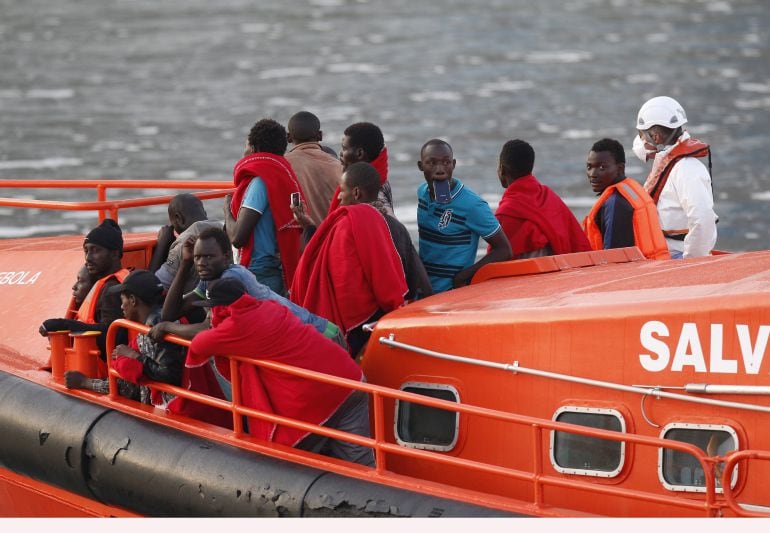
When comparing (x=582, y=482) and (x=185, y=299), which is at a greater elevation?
(x=185, y=299)

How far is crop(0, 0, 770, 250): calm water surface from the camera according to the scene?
953 inches

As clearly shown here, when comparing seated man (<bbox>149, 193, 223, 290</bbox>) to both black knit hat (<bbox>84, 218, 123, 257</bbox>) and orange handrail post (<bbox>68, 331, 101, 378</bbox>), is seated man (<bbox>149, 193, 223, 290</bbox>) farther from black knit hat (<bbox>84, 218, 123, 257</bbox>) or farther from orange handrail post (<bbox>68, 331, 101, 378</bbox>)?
orange handrail post (<bbox>68, 331, 101, 378</bbox>)

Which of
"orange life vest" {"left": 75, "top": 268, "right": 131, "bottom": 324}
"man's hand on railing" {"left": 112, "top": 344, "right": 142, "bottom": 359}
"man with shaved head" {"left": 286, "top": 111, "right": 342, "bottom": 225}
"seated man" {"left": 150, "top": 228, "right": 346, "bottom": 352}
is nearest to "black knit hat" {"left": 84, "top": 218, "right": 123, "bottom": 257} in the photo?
"orange life vest" {"left": 75, "top": 268, "right": 131, "bottom": 324}

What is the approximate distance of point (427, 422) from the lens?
6789 mm

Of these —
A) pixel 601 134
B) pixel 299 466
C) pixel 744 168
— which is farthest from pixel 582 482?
pixel 601 134

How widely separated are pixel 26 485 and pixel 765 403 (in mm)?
4298

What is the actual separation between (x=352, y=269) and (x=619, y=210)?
1891mm

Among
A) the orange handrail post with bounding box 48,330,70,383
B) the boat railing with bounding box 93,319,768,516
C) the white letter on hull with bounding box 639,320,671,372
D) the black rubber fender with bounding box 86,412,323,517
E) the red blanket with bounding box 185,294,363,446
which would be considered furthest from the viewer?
the orange handrail post with bounding box 48,330,70,383

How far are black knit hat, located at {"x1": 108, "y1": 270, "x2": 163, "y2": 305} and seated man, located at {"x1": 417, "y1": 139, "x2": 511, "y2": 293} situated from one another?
153 centimetres

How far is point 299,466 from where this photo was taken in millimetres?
6566

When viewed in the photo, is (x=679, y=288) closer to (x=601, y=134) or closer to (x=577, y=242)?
(x=577, y=242)

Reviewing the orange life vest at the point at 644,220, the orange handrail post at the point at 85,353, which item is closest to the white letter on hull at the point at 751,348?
the orange life vest at the point at 644,220

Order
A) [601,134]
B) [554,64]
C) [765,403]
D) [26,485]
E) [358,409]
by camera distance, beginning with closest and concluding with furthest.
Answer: [765,403] < [358,409] < [26,485] < [601,134] < [554,64]

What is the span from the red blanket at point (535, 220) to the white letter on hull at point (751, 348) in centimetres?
200
